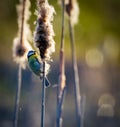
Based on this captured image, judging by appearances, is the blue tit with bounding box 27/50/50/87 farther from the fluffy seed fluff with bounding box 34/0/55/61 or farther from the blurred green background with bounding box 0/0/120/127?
the blurred green background with bounding box 0/0/120/127

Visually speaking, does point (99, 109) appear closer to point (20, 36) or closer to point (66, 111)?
point (66, 111)

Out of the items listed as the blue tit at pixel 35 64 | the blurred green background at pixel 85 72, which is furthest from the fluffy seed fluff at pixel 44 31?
the blurred green background at pixel 85 72

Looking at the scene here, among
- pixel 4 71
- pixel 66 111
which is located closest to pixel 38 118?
pixel 66 111

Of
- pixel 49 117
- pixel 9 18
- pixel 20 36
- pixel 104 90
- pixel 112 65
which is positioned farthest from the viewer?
pixel 9 18

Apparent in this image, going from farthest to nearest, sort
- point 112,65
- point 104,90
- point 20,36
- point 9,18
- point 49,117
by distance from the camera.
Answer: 1. point 9,18
2. point 112,65
3. point 104,90
4. point 49,117
5. point 20,36

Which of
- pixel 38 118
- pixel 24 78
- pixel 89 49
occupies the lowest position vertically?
pixel 38 118

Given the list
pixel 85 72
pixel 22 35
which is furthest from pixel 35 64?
pixel 85 72
